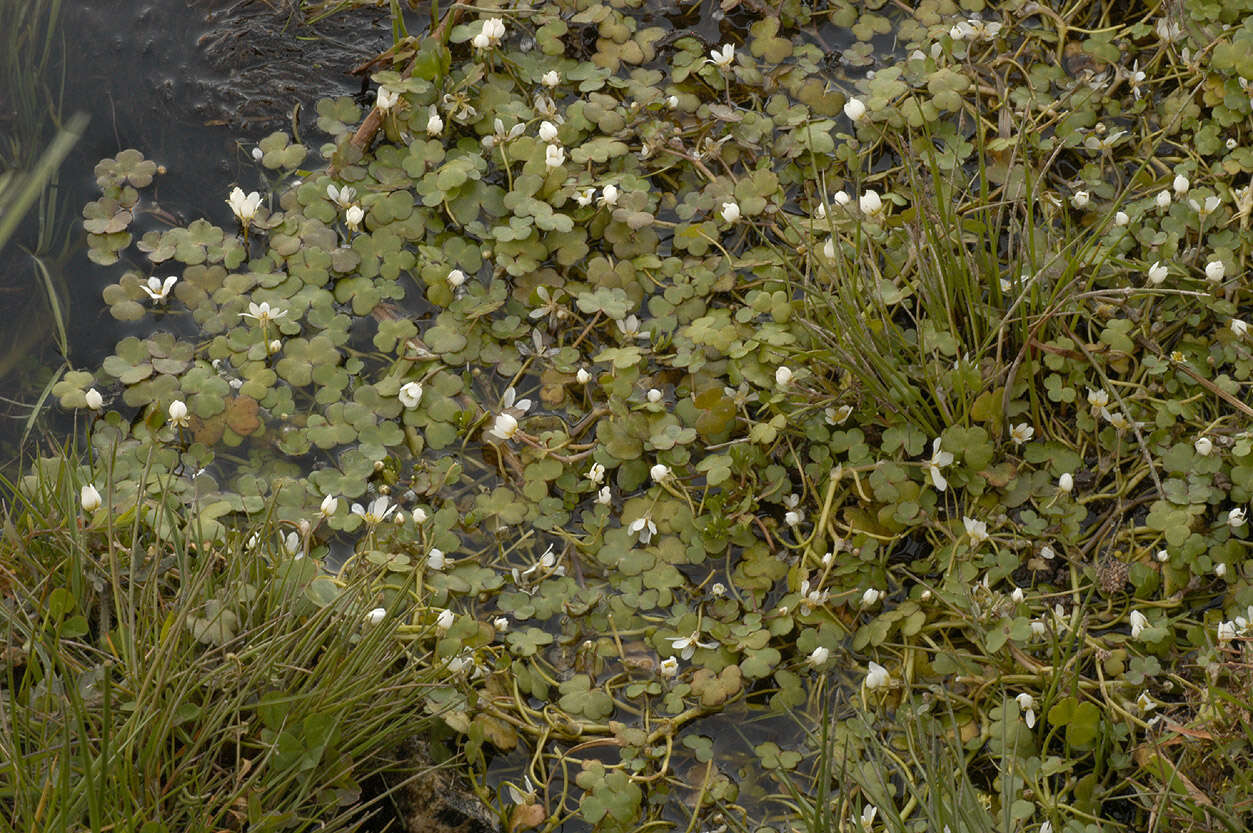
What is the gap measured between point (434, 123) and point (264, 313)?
2.75ft

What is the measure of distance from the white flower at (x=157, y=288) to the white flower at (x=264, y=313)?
8.8 inches

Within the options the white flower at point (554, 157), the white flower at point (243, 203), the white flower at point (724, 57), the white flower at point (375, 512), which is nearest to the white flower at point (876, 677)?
the white flower at point (375, 512)

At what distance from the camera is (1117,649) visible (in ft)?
9.05

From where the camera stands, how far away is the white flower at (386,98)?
3.61 metres

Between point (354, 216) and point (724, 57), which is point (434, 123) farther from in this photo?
point (724, 57)

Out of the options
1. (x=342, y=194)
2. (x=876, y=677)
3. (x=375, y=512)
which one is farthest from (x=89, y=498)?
(x=876, y=677)

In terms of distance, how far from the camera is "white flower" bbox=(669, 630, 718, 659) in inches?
111

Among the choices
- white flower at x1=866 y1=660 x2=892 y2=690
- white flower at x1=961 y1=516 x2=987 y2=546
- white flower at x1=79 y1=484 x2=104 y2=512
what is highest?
white flower at x1=79 y1=484 x2=104 y2=512

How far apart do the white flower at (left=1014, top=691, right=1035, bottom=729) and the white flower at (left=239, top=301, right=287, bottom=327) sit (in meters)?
2.24

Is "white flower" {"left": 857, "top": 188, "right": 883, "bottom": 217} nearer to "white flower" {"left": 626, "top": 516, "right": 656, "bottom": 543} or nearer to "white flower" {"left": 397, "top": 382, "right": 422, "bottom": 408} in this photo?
"white flower" {"left": 626, "top": 516, "right": 656, "bottom": 543}

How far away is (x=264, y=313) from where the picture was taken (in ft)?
10.7

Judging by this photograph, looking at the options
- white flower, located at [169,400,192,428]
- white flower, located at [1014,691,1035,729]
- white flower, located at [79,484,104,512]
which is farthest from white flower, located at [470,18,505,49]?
white flower, located at [1014,691,1035,729]

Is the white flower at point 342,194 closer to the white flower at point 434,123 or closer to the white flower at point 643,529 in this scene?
the white flower at point 434,123

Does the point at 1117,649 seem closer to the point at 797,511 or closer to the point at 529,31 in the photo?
the point at 797,511
